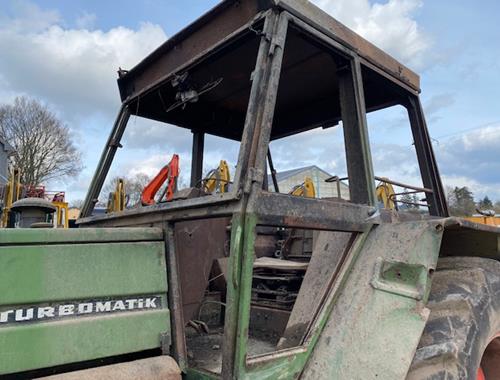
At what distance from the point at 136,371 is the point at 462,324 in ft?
4.81

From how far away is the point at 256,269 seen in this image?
2811 millimetres

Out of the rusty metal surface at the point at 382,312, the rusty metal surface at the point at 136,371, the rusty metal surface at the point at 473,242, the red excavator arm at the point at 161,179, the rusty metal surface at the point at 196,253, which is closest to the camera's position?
the rusty metal surface at the point at 136,371

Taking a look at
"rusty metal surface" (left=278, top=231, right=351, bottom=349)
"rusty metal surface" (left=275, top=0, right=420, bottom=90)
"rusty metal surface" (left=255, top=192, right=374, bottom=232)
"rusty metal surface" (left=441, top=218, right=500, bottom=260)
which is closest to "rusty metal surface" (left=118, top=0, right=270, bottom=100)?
"rusty metal surface" (left=275, top=0, right=420, bottom=90)

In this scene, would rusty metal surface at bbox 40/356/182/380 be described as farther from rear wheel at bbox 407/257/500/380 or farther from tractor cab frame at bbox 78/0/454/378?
rear wheel at bbox 407/257/500/380

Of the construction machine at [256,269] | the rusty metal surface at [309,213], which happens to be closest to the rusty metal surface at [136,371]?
the construction machine at [256,269]

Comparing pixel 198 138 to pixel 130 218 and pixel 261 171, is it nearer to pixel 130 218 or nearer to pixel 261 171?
pixel 130 218

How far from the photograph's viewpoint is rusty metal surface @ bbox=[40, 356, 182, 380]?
1.52 meters

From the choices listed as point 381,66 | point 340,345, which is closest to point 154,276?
point 340,345

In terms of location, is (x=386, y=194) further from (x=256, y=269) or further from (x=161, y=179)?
(x=161, y=179)

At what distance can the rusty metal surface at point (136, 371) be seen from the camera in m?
1.52

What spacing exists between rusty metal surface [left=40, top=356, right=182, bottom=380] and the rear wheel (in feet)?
3.47

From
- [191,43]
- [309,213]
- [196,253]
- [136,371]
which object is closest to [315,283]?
[309,213]

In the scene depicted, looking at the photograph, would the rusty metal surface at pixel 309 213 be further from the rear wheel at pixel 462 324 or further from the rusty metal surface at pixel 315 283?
the rear wheel at pixel 462 324

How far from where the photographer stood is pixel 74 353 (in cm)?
156
